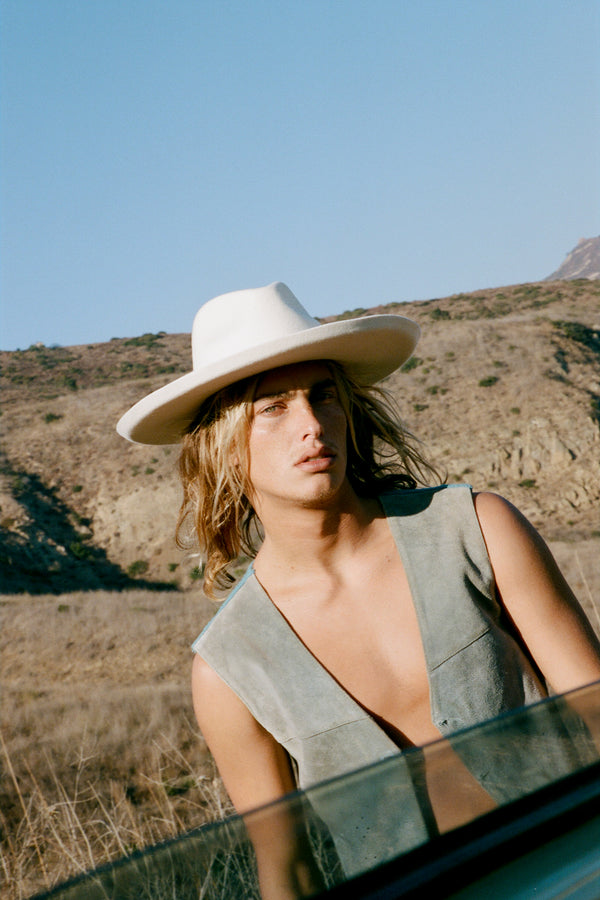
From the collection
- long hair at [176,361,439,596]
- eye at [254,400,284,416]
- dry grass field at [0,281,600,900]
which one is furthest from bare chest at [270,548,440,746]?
dry grass field at [0,281,600,900]

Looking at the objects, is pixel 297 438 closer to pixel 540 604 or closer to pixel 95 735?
pixel 540 604

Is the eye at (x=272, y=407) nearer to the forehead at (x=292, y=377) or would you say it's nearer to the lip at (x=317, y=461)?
the forehead at (x=292, y=377)

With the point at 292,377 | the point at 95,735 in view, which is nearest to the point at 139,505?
the point at 95,735

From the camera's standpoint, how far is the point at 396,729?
2027mm

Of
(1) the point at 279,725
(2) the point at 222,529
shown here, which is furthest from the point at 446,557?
(2) the point at 222,529

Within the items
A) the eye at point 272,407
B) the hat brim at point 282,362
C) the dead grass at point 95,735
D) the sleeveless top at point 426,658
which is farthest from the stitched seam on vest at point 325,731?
the hat brim at point 282,362

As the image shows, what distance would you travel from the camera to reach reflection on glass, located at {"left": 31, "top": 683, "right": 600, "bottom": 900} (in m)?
0.78

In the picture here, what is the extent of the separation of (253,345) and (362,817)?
5.28 ft

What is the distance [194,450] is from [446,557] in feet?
3.00

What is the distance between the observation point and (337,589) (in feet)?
7.35

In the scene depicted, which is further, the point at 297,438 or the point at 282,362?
the point at 282,362

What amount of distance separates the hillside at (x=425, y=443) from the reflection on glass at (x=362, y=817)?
2710cm

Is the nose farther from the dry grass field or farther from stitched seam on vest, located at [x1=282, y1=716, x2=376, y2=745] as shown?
the dry grass field

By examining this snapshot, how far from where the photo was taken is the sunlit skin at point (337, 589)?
2000 mm
